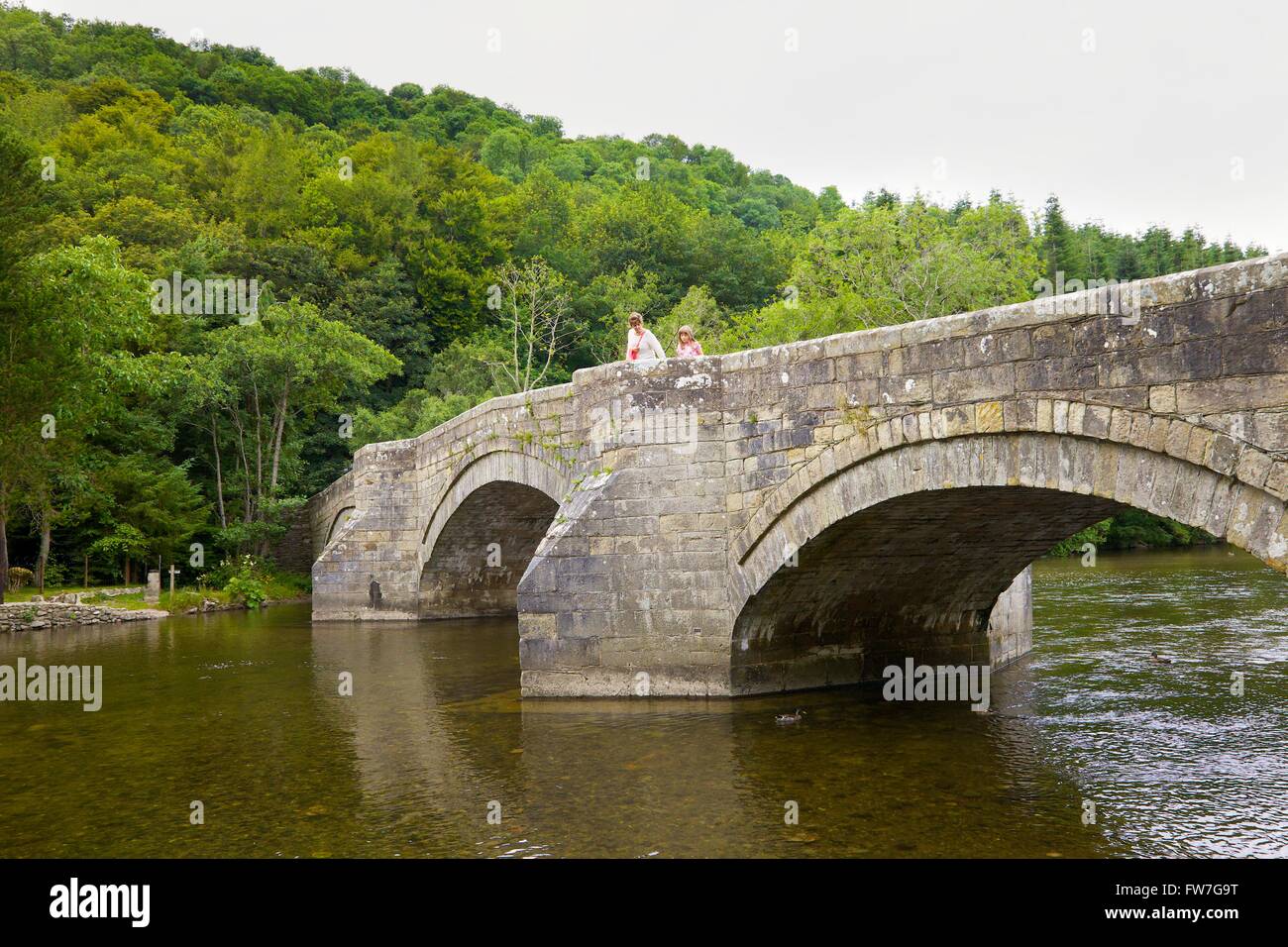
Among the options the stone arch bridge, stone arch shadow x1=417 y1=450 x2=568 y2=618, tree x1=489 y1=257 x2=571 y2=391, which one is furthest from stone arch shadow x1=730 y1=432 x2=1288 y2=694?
tree x1=489 y1=257 x2=571 y2=391

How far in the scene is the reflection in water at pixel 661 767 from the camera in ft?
19.3

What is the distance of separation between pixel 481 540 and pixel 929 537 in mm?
11811

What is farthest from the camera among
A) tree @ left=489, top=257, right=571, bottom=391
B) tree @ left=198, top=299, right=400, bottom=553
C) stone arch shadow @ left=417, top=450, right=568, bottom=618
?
tree @ left=489, top=257, right=571, bottom=391

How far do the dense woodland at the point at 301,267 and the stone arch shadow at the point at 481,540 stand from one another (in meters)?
7.87

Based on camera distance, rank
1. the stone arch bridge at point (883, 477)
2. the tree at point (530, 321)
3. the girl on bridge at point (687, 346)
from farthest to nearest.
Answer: the tree at point (530, 321), the girl on bridge at point (687, 346), the stone arch bridge at point (883, 477)

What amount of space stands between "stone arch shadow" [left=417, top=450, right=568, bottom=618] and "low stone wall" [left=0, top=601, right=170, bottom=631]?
6.30 m

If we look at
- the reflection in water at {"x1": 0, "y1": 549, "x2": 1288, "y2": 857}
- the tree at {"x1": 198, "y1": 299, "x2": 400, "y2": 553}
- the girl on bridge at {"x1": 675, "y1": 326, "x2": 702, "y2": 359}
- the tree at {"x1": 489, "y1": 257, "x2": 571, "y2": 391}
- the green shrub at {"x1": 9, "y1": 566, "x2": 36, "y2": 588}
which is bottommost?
the reflection in water at {"x1": 0, "y1": 549, "x2": 1288, "y2": 857}

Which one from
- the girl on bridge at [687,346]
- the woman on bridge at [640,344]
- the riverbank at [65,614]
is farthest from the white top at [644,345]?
the riverbank at [65,614]

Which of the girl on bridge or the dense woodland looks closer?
the girl on bridge

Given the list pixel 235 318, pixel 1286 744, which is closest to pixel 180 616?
pixel 235 318

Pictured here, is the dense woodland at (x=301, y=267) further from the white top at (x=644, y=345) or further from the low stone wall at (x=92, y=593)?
the white top at (x=644, y=345)

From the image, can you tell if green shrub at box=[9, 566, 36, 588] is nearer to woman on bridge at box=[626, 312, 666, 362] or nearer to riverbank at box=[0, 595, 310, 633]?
riverbank at box=[0, 595, 310, 633]

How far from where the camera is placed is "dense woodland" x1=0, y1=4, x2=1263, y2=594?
23406 millimetres

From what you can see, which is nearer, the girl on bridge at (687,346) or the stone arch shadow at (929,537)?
the stone arch shadow at (929,537)
